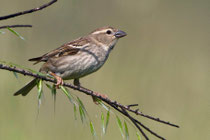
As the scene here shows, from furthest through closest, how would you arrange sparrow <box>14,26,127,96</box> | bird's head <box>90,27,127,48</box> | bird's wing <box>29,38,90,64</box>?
1. bird's head <box>90,27,127,48</box>
2. bird's wing <box>29,38,90,64</box>
3. sparrow <box>14,26,127,96</box>

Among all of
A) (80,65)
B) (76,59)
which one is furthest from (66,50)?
(80,65)

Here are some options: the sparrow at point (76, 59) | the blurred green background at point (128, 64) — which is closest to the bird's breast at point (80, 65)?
the sparrow at point (76, 59)

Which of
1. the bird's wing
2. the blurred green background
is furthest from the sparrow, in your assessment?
the blurred green background

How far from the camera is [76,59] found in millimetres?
4168

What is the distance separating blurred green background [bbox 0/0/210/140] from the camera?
13.8 feet

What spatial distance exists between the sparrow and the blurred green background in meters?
0.34

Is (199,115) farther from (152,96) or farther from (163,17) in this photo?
(163,17)

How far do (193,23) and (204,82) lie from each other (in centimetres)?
169

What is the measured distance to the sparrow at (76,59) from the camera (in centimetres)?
408

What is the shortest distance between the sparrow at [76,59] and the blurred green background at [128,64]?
Answer: 1.11 feet

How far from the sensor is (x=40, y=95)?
208 centimetres

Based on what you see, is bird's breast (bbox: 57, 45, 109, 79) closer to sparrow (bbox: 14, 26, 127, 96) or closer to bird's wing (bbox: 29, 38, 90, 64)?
sparrow (bbox: 14, 26, 127, 96)

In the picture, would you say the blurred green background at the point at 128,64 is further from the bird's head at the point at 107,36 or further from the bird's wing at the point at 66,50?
the bird's head at the point at 107,36

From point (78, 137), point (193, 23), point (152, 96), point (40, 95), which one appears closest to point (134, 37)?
point (193, 23)
